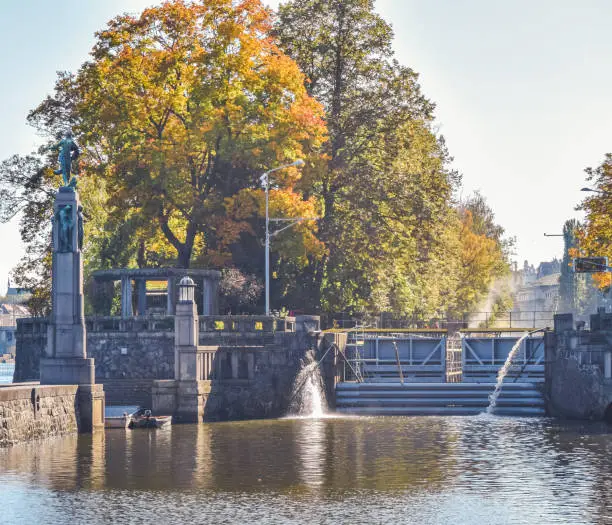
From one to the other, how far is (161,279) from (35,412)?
25644 mm

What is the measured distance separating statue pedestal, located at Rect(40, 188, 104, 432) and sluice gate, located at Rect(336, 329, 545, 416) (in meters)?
17.1

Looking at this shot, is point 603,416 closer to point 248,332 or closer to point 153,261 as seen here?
point 248,332

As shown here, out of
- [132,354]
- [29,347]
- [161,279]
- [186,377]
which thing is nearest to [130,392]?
[132,354]

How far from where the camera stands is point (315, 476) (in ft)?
120

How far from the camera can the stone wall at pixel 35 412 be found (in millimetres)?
40594

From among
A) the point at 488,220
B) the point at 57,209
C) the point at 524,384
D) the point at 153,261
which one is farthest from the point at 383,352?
the point at 488,220

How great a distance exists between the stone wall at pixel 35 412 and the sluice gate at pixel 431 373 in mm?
18561

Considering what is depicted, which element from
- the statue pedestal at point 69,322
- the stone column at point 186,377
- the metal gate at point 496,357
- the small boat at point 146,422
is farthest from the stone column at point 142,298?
the statue pedestal at point 69,322

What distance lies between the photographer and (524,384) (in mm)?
61156

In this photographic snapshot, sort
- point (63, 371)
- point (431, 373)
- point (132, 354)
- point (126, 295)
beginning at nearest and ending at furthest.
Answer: point (63, 371) → point (132, 354) → point (431, 373) → point (126, 295)

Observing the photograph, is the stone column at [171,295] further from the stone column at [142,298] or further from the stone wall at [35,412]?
the stone wall at [35,412]

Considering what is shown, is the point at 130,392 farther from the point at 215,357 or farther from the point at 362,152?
the point at 362,152

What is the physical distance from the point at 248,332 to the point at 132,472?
2393 cm

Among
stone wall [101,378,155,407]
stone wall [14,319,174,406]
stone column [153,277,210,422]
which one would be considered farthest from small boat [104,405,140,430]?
stone wall [14,319,174,406]
